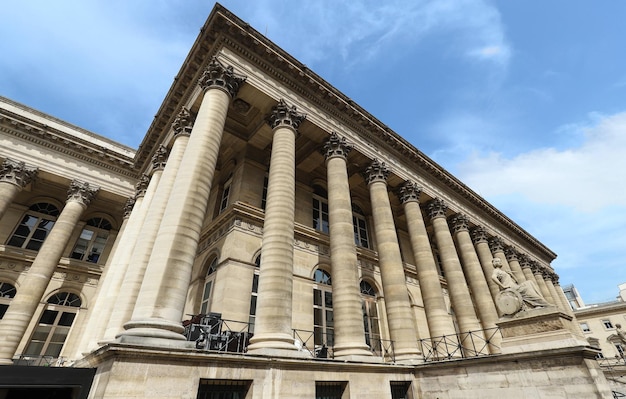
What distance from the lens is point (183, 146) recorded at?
39.4ft

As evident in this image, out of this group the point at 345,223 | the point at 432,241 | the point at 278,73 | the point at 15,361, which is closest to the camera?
the point at 345,223

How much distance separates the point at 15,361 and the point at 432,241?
2332 centimetres

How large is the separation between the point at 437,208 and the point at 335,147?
802 centimetres

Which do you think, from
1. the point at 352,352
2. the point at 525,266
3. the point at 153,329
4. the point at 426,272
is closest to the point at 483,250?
the point at 426,272

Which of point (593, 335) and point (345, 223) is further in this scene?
point (593, 335)

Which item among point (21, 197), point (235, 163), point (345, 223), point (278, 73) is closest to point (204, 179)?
point (345, 223)

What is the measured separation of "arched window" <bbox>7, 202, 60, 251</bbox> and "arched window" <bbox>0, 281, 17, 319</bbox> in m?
2.12

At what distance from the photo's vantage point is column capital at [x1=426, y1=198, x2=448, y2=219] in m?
17.6

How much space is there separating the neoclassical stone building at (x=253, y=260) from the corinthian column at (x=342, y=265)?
61mm

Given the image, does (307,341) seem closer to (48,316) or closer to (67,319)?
(67,319)

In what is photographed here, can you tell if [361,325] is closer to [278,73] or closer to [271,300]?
[271,300]

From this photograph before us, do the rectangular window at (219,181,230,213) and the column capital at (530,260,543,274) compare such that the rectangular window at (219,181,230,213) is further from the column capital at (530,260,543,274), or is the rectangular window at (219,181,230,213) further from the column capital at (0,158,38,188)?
the column capital at (530,260,543,274)

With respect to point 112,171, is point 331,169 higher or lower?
lower

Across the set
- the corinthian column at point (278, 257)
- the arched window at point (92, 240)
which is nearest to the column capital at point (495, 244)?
the corinthian column at point (278, 257)
